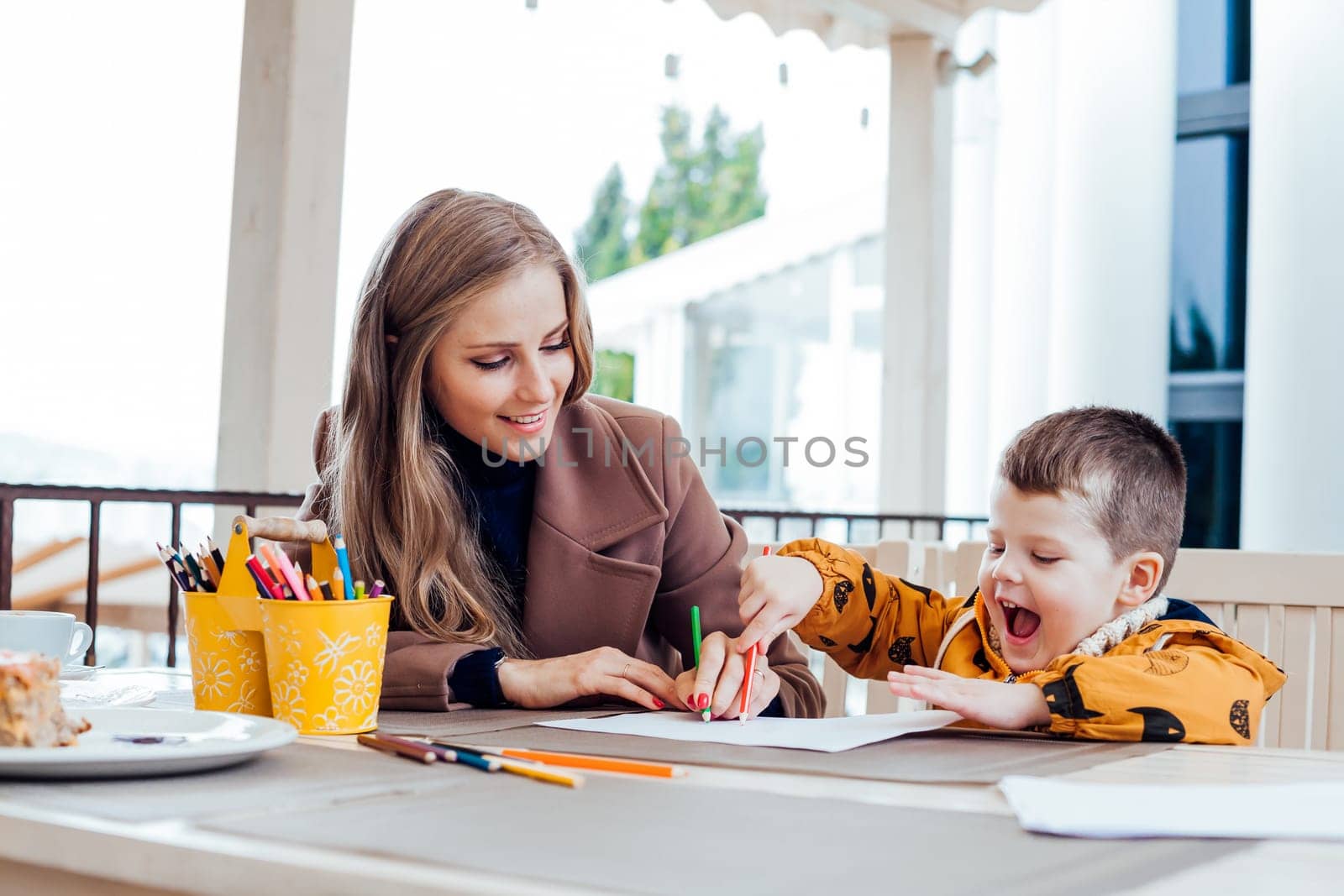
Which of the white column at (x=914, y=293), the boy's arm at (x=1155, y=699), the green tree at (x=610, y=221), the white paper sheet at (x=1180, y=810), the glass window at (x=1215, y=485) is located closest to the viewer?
the white paper sheet at (x=1180, y=810)

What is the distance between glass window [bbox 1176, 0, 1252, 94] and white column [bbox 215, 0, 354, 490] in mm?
3628

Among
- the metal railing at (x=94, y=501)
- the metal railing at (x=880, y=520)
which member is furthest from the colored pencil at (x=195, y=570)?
the metal railing at (x=880, y=520)

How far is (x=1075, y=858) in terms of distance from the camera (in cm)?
65

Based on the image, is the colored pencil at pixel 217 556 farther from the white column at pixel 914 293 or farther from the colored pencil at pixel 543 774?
the white column at pixel 914 293

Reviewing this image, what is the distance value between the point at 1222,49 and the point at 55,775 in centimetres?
555

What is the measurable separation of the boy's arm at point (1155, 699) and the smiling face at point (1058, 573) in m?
0.15

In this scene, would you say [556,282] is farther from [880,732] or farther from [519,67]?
[519,67]

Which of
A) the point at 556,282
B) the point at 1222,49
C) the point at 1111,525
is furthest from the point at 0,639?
the point at 1222,49

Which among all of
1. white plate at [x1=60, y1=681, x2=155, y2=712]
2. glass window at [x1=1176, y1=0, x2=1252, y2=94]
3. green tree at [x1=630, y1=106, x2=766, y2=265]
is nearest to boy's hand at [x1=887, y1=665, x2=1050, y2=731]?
white plate at [x1=60, y1=681, x2=155, y2=712]

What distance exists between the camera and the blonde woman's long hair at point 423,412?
1513 mm

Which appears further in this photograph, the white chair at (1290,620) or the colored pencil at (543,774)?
the white chair at (1290,620)

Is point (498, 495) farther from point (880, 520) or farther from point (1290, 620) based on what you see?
point (880, 520)

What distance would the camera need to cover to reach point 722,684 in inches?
48.8

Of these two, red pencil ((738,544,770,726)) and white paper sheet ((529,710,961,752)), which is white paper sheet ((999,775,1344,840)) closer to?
white paper sheet ((529,710,961,752))
